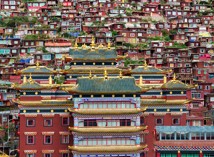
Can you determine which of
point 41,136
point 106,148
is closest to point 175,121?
point 106,148

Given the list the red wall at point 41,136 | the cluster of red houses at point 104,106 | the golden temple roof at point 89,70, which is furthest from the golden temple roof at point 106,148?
the golden temple roof at point 89,70

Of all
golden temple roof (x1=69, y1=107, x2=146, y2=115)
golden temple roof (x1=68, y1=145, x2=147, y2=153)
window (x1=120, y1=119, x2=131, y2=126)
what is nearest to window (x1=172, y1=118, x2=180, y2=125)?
golden temple roof (x1=69, y1=107, x2=146, y2=115)

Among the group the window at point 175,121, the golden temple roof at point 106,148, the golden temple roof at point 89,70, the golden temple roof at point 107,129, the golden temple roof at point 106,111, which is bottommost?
the golden temple roof at point 106,148

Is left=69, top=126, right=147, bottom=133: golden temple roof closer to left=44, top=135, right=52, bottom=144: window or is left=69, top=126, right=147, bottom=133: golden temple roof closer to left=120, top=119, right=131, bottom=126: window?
left=120, top=119, right=131, bottom=126: window

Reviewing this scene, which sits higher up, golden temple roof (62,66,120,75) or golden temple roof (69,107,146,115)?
golden temple roof (62,66,120,75)

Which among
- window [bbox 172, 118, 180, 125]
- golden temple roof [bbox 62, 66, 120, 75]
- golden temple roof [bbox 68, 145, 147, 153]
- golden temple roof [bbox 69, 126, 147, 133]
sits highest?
golden temple roof [bbox 62, 66, 120, 75]

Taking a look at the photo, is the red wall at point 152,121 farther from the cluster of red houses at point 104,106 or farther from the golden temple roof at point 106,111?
the golden temple roof at point 106,111

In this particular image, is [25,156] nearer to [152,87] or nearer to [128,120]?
[128,120]

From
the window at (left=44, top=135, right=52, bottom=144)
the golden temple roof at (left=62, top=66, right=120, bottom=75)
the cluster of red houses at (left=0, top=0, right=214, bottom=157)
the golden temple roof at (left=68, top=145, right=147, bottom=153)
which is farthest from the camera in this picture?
the golden temple roof at (left=62, top=66, right=120, bottom=75)

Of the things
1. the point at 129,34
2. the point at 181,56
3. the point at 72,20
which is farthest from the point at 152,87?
the point at 72,20

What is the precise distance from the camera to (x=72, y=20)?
301 ft

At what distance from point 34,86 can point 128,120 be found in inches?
294

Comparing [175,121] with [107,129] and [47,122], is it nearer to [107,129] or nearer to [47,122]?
[107,129]

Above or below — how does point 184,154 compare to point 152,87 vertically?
below
